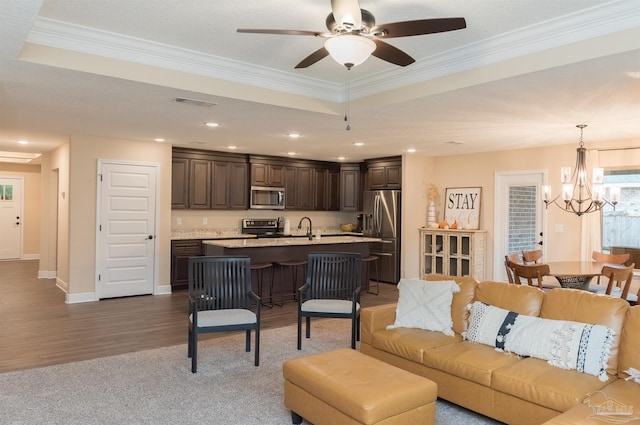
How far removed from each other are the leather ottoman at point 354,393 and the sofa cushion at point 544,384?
18.3 inches

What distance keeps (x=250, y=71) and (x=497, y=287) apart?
2882mm

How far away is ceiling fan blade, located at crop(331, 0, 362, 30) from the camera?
2465 millimetres

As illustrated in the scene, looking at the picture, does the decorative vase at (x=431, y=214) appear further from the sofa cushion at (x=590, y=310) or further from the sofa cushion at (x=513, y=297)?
the sofa cushion at (x=590, y=310)

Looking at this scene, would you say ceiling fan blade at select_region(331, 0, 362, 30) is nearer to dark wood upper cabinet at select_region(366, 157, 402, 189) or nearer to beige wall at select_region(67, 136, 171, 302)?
beige wall at select_region(67, 136, 171, 302)

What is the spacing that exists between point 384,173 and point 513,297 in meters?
5.80

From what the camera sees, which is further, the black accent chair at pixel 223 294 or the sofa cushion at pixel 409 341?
the black accent chair at pixel 223 294

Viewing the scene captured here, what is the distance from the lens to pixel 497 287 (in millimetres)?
→ 3598

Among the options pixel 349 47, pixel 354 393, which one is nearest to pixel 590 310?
pixel 354 393

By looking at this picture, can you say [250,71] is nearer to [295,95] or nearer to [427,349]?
[295,95]

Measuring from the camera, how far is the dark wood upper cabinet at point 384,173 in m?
8.81

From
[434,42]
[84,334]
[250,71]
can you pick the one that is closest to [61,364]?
[84,334]

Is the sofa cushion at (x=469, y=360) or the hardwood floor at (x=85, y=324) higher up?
the sofa cushion at (x=469, y=360)

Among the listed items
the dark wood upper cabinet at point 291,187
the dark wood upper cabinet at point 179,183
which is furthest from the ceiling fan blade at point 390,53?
the dark wood upper cabinet at point 291,187

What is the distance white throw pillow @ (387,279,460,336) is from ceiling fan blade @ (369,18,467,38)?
211 cm
